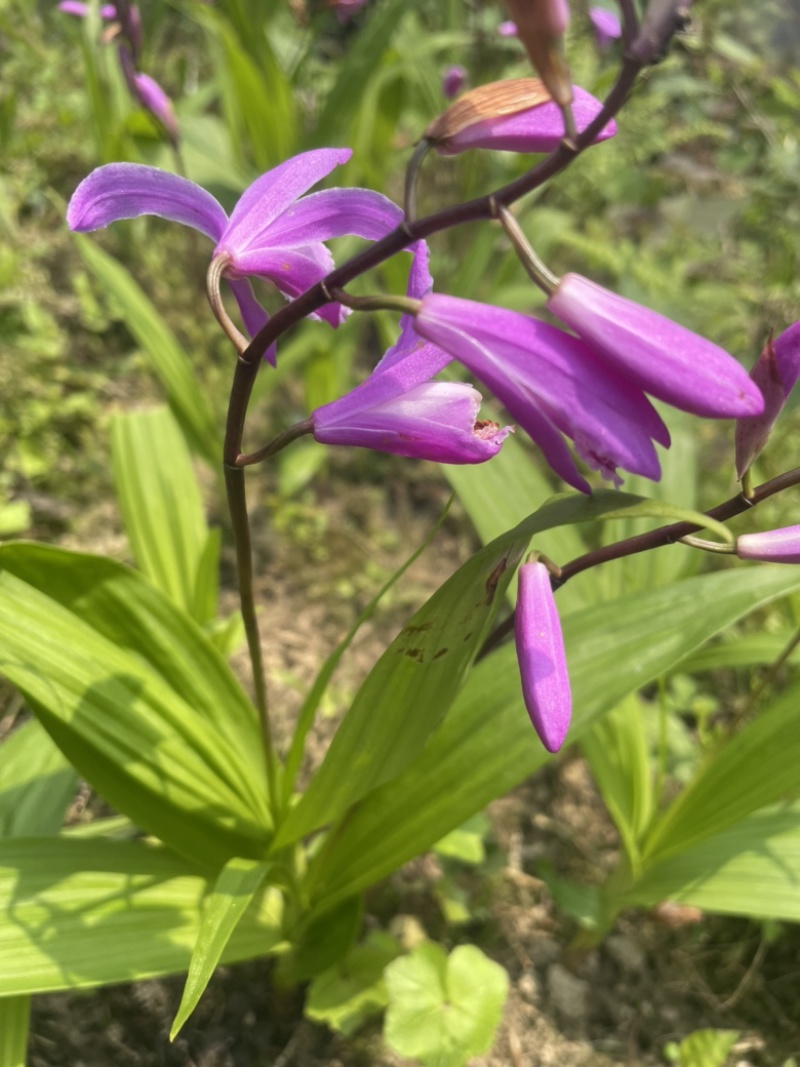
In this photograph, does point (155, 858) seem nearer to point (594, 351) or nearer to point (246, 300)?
point (246, 300)

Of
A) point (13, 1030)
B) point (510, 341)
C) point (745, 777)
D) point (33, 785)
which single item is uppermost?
point (510, 341)

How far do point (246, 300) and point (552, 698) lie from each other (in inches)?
17.9

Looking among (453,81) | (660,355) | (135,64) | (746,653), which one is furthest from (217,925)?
(453,81)

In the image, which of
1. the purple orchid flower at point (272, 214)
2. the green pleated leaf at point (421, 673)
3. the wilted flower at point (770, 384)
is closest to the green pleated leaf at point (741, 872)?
the green pleated leaf at point (421, 673)

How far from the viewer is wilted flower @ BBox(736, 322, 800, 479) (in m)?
0.56

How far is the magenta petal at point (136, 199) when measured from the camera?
58 cm

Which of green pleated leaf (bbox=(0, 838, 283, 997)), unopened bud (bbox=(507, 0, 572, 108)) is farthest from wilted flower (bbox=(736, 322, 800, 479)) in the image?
green pleated leaf (bbox=(0, 838, 283, 997))

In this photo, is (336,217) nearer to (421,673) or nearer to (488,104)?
(488,104)

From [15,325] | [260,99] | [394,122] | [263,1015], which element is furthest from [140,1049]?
[394,122]

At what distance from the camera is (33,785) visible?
1005mm

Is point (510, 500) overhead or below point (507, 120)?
below

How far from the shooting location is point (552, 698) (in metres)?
0.56

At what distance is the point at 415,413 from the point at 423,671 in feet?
0.85

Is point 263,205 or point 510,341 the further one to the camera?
point 263,205
